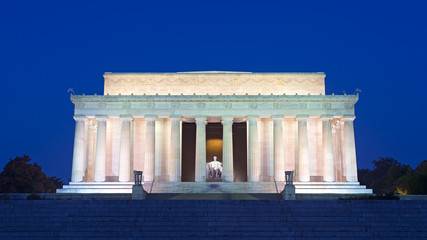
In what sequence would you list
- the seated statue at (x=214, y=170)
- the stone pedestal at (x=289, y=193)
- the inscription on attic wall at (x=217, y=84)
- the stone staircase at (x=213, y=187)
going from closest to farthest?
the stone pedestal at (x=289, y=193) → the stone staircase at (x=213, y=187) → the inscription on attic wall at (x=217, y=84) → the seated statue at (x=214, y=170)

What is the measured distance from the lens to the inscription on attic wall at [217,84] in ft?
198

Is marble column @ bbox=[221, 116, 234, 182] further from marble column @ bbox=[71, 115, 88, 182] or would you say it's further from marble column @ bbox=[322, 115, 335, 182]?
marble column @ bbox=[71, 115, 88, 182]

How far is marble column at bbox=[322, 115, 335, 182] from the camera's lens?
57250 mm

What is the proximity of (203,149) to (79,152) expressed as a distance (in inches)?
553

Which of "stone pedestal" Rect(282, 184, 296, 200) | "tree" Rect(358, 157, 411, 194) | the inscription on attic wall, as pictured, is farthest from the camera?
"tree" Rect(358, 157, 411, 194)

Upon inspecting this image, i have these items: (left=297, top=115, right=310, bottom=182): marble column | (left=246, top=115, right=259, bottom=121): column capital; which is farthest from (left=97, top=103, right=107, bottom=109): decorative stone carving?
(left=297, top=115, right=310, bottom=182): marble column

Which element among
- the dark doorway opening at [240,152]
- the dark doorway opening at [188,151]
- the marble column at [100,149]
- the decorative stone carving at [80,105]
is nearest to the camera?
the marble column at [100,149]

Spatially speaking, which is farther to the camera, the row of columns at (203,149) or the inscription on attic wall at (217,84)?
the inscription on attic wall at (217,84)

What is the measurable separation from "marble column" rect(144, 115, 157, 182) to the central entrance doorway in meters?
6.81

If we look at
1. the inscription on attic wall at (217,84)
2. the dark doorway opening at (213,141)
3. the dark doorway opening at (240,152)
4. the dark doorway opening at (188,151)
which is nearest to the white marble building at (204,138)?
the inscription on attic wall at (217,84)

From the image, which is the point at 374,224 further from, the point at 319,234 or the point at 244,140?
the point at 244,140

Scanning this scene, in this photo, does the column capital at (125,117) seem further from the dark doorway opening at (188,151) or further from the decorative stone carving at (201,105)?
the dark doorway opening at (188,151)

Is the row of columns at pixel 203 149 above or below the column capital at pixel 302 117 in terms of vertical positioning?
below

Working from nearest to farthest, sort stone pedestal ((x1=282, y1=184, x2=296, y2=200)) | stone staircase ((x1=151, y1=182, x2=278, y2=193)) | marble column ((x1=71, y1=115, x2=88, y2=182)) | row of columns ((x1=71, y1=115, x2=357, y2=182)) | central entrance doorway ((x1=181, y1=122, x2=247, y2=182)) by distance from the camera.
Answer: stone pedestal ((x1=282, y1=184, x2=296, y2=200)) < stone staircase ((x1=151, y1=182, x2=278, y2=193)) < marble column ((x1=71, y1=115, x2=88, y2=182)) < row of columns ((x1=71, y1=115, x2=357, y2=182)) < central entrance doorway ((x1=181, y1=122, x2=247, y2=182))
